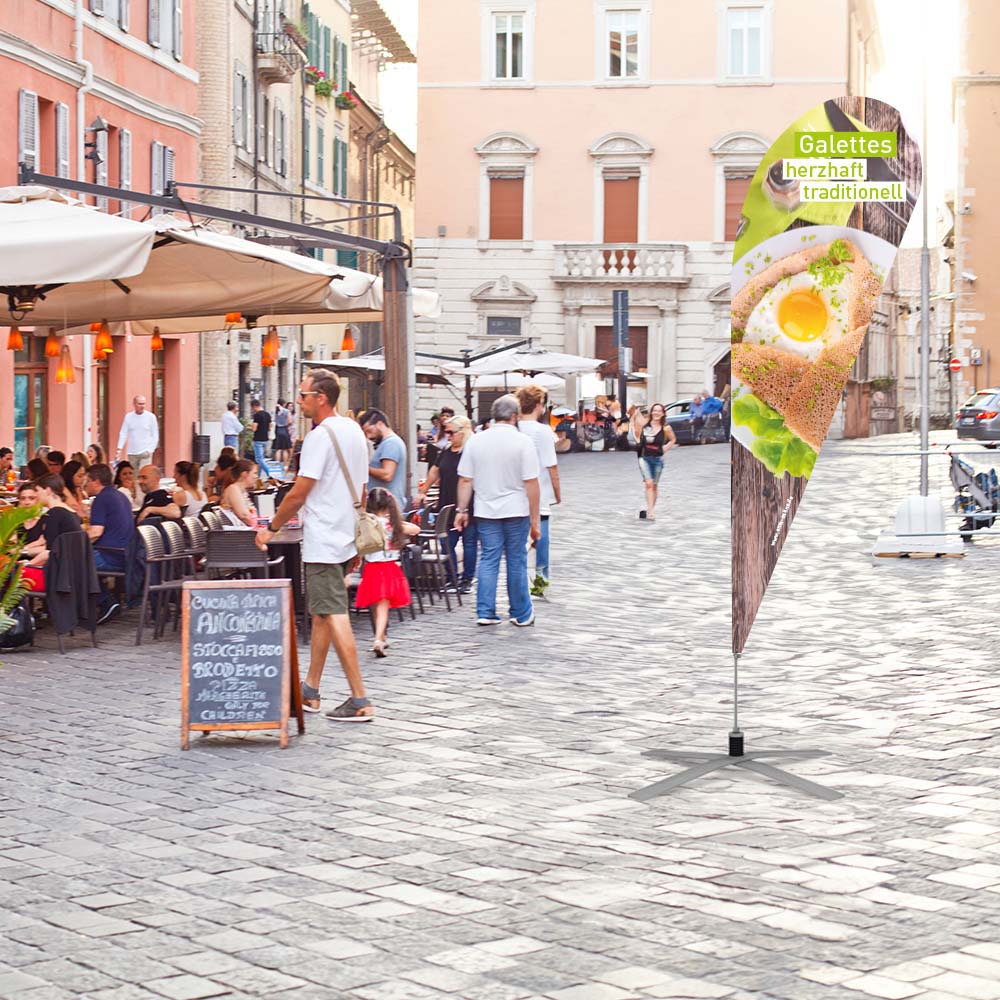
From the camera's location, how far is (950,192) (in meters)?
90.6

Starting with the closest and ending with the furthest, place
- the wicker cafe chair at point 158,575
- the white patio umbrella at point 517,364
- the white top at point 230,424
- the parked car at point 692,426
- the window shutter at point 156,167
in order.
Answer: the wicker cafe chair at point 158,575 < the window shutter at point 156,167 < the white top at point 230,424 < the white patio umbrella at point 517,364 < the parked car at point 692,426

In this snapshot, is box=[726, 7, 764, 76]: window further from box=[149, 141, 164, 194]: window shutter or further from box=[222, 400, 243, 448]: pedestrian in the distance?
box=[149, 141, 164, 194]: window shutter

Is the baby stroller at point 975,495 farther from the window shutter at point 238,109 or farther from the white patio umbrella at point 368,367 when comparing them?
the window shutter at point 238,109

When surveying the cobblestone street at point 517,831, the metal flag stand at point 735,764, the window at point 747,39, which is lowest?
the cobblestone street at point 517,831

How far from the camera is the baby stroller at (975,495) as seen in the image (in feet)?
64.1

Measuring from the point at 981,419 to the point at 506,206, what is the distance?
14.5 m

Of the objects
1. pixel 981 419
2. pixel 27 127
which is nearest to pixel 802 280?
pixel 27 127

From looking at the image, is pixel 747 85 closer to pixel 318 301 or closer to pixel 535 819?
pixel 318 301

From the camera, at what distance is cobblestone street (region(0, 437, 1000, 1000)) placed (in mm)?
5391

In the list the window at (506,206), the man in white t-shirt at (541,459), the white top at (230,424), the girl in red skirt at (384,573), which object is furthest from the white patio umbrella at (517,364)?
the girl in red skirt at (384,573)

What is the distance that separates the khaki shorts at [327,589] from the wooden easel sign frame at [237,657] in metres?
0.56

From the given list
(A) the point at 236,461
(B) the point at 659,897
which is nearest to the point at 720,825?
(B) the point at 659,897

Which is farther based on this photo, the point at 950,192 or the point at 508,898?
the point at 950,192

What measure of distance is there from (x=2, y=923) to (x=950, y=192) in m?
89.3
